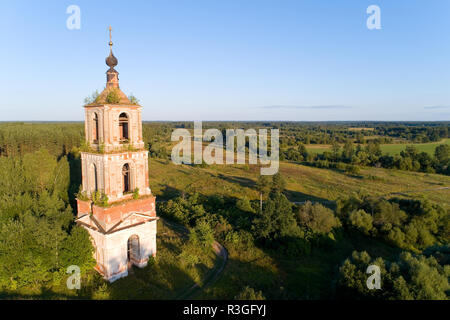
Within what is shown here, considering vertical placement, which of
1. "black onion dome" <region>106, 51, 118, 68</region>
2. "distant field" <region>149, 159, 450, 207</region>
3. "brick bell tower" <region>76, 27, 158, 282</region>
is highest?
"black onion dome" <region>106, 51, 118, 68</region>

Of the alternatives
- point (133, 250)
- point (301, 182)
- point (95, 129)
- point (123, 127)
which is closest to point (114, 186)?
point (95, 129)

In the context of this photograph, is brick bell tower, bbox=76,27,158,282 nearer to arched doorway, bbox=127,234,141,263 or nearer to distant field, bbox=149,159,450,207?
arched doorway, bbox=127,234,141,263

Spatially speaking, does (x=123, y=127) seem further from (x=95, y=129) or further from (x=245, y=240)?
(x=245, y=240)

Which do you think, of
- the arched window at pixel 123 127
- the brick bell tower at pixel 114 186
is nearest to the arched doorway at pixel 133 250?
the brick bell tower at pixel 114 186

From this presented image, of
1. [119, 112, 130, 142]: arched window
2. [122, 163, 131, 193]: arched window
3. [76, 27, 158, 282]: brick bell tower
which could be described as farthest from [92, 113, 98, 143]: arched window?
[122, 163, 131, 193]: arched window
